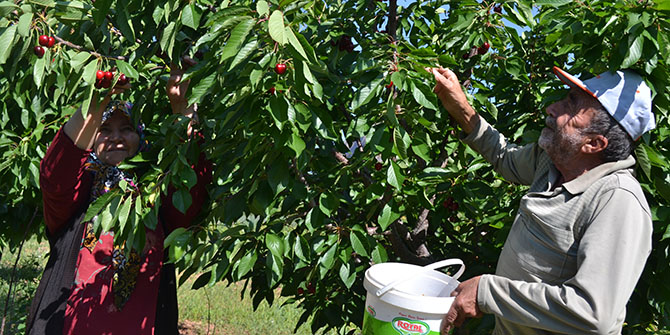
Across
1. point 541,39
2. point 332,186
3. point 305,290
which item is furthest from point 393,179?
point 541,39

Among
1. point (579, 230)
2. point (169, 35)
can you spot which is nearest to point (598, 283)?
point (579, 230)

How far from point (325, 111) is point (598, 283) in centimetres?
96

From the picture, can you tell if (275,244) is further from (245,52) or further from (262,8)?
(262,8)

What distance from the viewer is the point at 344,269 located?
2334 millimetres

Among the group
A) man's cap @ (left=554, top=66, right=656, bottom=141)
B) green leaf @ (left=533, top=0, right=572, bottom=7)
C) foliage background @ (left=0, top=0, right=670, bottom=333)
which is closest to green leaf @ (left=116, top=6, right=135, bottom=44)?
foliage background @ (left=0, top=0, right=670, bottom=333)

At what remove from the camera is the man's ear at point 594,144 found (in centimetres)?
183

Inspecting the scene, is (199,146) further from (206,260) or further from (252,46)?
(252,46)

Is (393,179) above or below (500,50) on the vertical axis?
below

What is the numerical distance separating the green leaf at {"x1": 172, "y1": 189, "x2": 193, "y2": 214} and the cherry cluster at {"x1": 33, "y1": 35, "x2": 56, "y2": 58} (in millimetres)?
666

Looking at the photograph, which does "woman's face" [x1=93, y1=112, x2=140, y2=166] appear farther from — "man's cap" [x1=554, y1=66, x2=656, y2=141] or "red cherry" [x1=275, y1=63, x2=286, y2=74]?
"man's cap" [x1=554, y1=66, x2=656, y2=141]

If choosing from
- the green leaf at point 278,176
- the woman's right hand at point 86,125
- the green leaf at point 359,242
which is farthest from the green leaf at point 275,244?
the woman's right hand at point 86,125

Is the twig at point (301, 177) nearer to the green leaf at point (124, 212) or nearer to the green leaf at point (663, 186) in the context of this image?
the green leaf at point (124, 212)

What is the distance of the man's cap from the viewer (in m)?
1.80

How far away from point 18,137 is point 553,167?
2898 millimetres
